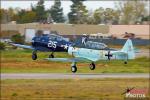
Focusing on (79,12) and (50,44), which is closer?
(50,44)

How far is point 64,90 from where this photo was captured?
5131 cm

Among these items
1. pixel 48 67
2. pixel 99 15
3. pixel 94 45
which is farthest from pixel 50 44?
pixel 48 67

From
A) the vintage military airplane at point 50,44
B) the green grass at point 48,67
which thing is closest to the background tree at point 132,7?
the vintage military airplane at point 50,44

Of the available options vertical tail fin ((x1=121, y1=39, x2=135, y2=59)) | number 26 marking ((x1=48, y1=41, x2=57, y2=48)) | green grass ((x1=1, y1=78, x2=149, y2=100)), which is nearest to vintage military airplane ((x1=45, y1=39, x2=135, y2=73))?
vertical tail fin ((x1=121, y1=39, x2=135, y2=59))

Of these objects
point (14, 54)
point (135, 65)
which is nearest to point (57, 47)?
point (14, 54)

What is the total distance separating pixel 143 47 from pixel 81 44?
9081 millimetres

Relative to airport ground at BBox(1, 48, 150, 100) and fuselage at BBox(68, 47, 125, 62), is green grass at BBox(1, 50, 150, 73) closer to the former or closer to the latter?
airport ground at BBox(1, 48, 150, 100)

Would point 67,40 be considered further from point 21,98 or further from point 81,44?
point 21,98

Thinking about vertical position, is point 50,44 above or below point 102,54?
above

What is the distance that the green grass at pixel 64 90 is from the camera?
4612 centimetres

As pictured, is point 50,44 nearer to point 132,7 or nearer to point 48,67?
point 132,7

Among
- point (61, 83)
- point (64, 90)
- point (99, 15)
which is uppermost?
point (99, 15)

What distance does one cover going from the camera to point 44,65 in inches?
3238

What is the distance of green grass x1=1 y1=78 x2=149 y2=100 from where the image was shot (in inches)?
1816
